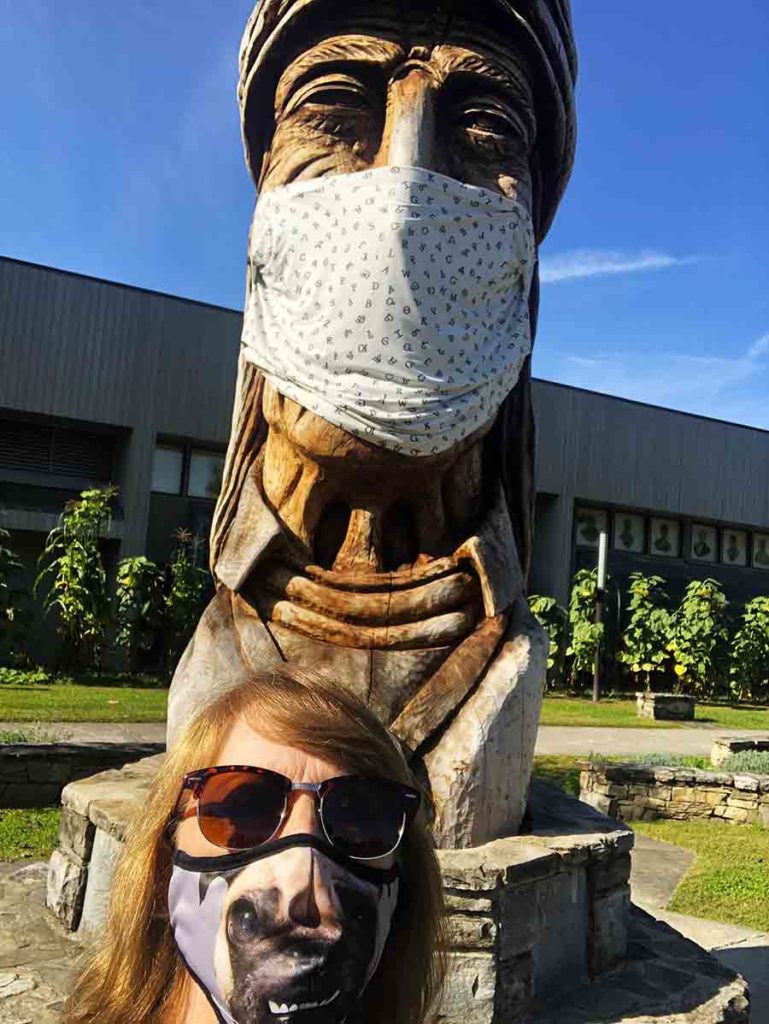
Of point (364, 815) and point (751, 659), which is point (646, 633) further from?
point (364, 815)

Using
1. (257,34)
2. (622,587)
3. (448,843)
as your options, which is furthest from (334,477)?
(622,587)

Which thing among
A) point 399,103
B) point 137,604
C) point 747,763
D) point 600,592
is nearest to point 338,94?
point 399,103

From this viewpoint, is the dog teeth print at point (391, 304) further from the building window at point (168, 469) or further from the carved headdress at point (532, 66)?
the building window at point (168, 469)

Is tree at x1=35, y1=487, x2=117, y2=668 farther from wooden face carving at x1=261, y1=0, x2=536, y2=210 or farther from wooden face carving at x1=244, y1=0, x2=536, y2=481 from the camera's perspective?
wooden face carving at x1=261, y1=0, x2=536, y2=210

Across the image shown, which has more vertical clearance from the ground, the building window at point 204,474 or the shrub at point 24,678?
the building window at point 204,474

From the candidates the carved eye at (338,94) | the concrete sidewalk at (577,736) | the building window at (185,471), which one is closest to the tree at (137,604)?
the building window at (185,471)

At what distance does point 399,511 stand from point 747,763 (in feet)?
25.8

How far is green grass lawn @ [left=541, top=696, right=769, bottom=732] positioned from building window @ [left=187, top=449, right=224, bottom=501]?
7.82 meters

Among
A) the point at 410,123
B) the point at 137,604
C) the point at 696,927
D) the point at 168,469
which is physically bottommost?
the point at 696,927

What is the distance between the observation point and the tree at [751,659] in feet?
68.8

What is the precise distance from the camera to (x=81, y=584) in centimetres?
1521

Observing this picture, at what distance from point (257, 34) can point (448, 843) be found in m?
2.95

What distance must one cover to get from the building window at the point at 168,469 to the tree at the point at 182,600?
1.37 m

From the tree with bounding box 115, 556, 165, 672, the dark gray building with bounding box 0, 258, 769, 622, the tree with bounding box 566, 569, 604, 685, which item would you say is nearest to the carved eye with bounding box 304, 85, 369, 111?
the tree with bounding box 115, 556, 165, 672
